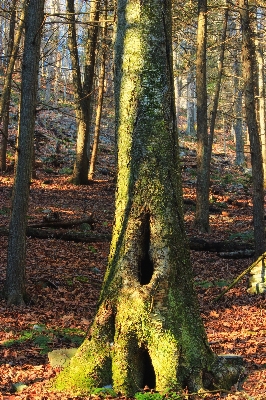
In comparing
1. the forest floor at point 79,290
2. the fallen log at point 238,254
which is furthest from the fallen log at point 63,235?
the fallen log at point 238,254

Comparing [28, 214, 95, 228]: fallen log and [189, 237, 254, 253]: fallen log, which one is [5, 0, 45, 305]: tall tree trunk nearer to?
[28, 214, 95, 228]: fallen log

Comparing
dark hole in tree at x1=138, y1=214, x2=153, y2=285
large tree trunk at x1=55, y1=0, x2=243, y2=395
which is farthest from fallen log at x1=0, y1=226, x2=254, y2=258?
dark hole in tree at x1=138, y1=214, x2=153, y2=285

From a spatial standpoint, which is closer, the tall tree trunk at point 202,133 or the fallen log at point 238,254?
the fallen log at point 238,254

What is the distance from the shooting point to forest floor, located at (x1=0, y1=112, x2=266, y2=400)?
5.55 meters

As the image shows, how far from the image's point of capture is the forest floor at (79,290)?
555 centimetres

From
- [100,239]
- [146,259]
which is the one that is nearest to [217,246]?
[100,239]

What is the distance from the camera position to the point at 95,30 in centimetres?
1912

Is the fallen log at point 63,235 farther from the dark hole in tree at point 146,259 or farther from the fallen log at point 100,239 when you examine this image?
the dark hole in tree at point 146,259

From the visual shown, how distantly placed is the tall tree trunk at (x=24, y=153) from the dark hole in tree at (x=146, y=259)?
4002 millimetres

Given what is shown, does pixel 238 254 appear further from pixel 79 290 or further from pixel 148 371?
pixel 148 371

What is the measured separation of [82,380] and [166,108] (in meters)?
2.66

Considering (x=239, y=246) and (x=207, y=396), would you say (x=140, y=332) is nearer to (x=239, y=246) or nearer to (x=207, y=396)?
(x=207, y=396)

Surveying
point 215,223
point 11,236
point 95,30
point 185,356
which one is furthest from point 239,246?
point 95,30

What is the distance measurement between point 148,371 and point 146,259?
41.1 inches
